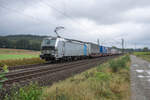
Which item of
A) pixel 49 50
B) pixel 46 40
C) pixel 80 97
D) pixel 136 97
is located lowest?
pixel 136 97

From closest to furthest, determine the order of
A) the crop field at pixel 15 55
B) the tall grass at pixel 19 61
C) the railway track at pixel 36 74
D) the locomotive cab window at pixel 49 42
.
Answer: the railway track at pixel 36 74 < the tall grass at pixel 19 61 < the locomotive cab window at pixel 49 42 < the crop field at pixel 15 55

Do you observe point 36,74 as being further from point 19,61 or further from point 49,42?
point 49,42

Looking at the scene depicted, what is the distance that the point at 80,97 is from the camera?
190 inches

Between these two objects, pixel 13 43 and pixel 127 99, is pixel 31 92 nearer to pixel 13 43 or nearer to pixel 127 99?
pixel 127 99

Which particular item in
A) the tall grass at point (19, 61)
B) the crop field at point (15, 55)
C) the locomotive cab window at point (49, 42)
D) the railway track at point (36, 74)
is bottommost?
the railway track at point (36, 74)

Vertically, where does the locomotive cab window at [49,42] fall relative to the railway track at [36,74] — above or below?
above

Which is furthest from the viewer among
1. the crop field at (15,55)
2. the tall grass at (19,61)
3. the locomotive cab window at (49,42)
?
the crop field at (15,55)

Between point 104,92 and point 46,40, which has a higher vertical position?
point 46,40

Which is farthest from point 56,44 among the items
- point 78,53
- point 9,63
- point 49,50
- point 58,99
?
point 58,99

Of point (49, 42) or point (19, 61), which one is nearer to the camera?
point (19, 61)

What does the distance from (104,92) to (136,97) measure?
1.47m

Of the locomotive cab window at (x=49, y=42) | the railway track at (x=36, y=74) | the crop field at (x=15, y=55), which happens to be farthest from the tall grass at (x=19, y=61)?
the crop field at (x=15, y=55)

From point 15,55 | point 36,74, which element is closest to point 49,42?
point 36,74

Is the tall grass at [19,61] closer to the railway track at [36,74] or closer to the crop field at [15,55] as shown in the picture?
the railway track at [36,74]
